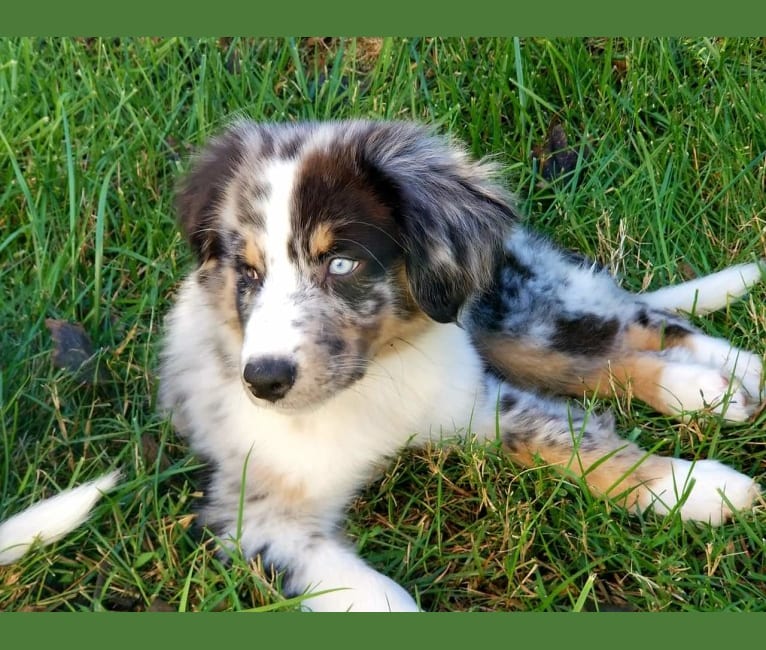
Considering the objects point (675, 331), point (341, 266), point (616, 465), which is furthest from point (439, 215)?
point (675, 331)

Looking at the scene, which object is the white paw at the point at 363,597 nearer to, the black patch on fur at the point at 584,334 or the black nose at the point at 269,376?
the black nose at the point at 269,376

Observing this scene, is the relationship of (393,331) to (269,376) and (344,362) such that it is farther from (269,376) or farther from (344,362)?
(269,376)

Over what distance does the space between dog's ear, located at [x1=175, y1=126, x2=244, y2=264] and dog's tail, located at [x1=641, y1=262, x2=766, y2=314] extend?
70.3 inches

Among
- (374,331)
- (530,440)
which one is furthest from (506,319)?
(374,331)

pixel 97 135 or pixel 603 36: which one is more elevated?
pixel 603 36

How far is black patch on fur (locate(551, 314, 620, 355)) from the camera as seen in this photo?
12.8 ft

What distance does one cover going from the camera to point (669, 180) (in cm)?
446

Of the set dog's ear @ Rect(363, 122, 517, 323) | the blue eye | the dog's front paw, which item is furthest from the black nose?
the dog's front paw

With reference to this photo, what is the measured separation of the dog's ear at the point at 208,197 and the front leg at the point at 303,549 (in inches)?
29.5

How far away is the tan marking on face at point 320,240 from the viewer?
2.91 meters

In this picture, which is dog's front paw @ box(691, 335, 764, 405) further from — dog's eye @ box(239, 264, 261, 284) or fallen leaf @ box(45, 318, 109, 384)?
fallen leaf @ box(45, 318, 109, 384)

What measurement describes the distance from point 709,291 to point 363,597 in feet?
6.51

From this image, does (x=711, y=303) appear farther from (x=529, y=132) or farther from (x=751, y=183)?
(x=529, y=132)

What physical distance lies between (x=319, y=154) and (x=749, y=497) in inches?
64.6
